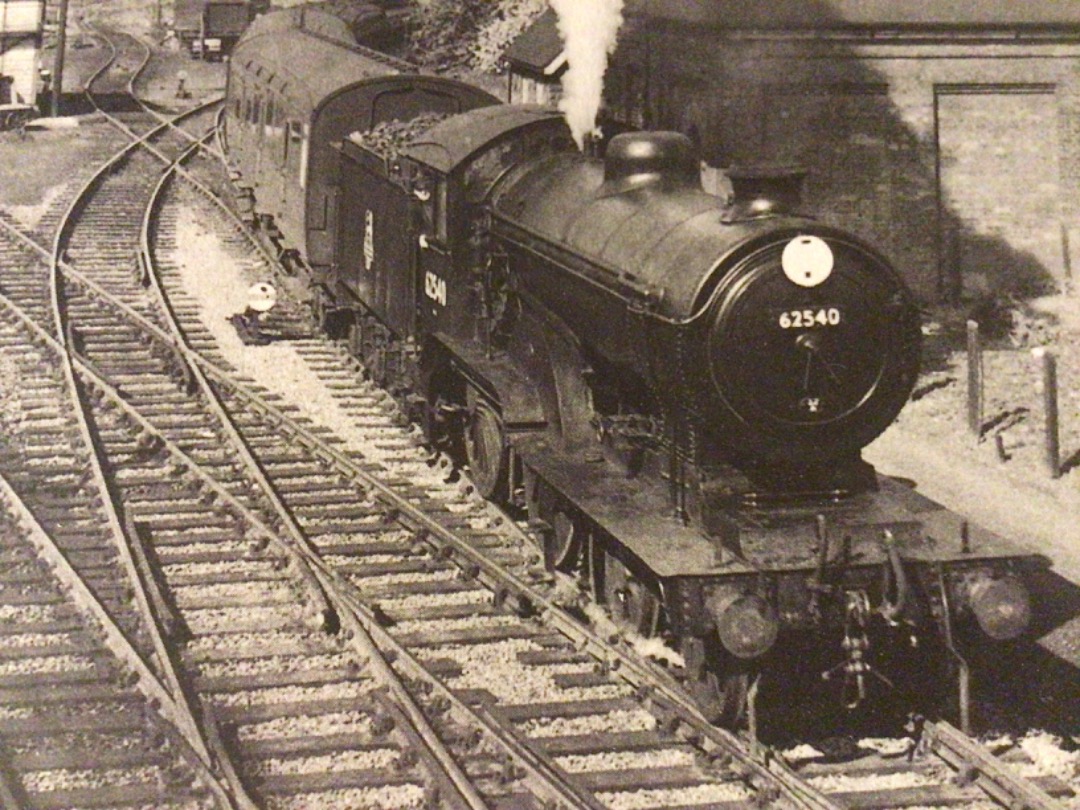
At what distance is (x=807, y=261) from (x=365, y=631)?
3.43 m

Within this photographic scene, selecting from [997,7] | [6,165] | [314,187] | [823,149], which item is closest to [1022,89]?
[997,7]

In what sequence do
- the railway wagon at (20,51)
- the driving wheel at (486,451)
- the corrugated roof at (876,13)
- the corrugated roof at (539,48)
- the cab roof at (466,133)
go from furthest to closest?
the railway wagon at (20,51) → the corrugated roof at (539,48) → the corrugated roof at (876,13) → the cab roof at (466,133) → the driving wheel at (486,451)

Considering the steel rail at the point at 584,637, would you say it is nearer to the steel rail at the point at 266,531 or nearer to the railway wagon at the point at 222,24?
the steel rail at the point at 266,531

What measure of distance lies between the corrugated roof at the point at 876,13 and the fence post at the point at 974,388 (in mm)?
5095

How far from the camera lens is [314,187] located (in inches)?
559

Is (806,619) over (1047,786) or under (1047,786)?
over

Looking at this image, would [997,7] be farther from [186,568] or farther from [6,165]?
[6,165]

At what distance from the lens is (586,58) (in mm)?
9516

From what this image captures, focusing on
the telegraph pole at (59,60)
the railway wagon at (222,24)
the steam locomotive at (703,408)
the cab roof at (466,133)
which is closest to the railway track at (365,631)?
the steam locomotive at (703,408)

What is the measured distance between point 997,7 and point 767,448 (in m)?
11.5

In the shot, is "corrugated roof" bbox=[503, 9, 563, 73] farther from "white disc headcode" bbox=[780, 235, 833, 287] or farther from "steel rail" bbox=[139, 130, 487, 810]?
"white disc headcode" bbox=[780, 235, 833, 287]

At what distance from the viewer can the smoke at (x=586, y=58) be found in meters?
9.35

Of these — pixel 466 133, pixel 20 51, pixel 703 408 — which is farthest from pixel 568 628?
pixel 20 51

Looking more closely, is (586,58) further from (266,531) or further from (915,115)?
(915,115)
